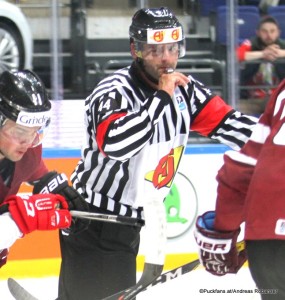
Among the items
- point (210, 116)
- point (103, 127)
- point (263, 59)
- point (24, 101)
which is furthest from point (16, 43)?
point (24, 101)

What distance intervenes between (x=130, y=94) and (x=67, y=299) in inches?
24.5

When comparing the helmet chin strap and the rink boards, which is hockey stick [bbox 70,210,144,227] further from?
the rink boards

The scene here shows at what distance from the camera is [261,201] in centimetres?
186

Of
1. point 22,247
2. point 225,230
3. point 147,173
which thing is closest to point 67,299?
point 147,173

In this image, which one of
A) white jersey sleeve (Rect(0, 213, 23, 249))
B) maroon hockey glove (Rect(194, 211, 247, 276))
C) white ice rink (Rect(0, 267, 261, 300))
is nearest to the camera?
maroon hockey glove (Rect(194, 211, 247, 276))

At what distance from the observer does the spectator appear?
4.55 meters

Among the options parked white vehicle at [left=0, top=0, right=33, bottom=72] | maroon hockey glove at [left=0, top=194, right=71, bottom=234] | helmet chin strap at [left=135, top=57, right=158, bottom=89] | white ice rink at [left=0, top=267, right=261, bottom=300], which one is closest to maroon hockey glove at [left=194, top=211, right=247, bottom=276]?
maroon hockey glove at [left=0, top=194, right=71, bottom=234]

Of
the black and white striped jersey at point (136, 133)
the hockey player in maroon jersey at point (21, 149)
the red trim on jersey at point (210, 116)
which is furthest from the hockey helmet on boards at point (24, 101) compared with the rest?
the red trim on jersey at point (210, 116)

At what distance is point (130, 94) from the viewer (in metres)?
2.62

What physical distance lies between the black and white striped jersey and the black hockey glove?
0.12 meters

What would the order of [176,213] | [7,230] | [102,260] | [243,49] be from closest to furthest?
[7,230] < [102,260] < [176,213] < [243,49]

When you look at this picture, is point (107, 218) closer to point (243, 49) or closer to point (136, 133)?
point (136, 133)

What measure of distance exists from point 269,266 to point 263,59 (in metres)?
2.83

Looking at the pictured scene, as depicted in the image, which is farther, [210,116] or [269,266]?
[210,116]
